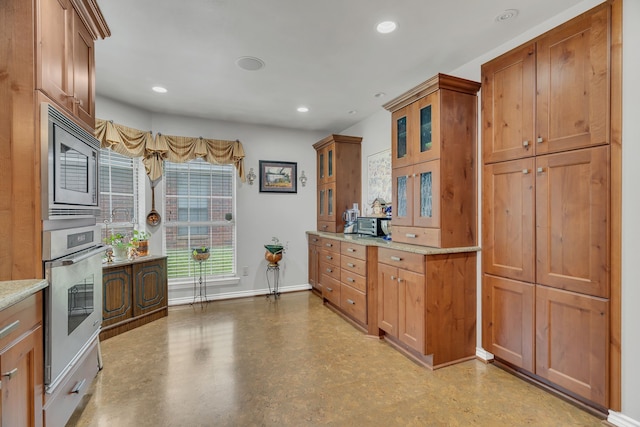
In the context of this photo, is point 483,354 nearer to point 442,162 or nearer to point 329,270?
point 442,162

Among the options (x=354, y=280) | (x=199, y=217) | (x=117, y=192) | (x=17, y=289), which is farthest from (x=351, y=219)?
(x=17, y=289)

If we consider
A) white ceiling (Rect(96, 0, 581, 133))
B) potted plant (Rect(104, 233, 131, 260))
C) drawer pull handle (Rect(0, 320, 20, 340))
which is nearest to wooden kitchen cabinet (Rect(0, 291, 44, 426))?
drawer pull handle (Rect(0, 320, 20, 340))

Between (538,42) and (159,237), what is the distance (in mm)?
4539

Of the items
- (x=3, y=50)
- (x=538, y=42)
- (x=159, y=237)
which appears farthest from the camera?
(x=159, y=237)

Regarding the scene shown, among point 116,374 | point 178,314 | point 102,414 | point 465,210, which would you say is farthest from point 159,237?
point 465,210

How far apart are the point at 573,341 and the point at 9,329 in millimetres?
2987

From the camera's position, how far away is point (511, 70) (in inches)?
94.0

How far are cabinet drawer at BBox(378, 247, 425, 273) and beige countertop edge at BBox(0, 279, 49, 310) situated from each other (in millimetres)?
2370

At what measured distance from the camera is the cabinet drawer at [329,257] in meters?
3.92

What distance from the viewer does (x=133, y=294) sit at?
3.40 m

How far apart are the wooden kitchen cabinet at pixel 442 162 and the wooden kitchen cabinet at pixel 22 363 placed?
8.45 ft

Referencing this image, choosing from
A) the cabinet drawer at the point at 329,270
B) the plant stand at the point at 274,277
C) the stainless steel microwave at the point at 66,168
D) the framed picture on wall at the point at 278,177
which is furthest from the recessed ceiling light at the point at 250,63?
the plant stand at the point at 274,277

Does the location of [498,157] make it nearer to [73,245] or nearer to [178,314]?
[73,245]

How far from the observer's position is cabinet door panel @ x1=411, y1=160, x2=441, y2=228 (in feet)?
8.52
